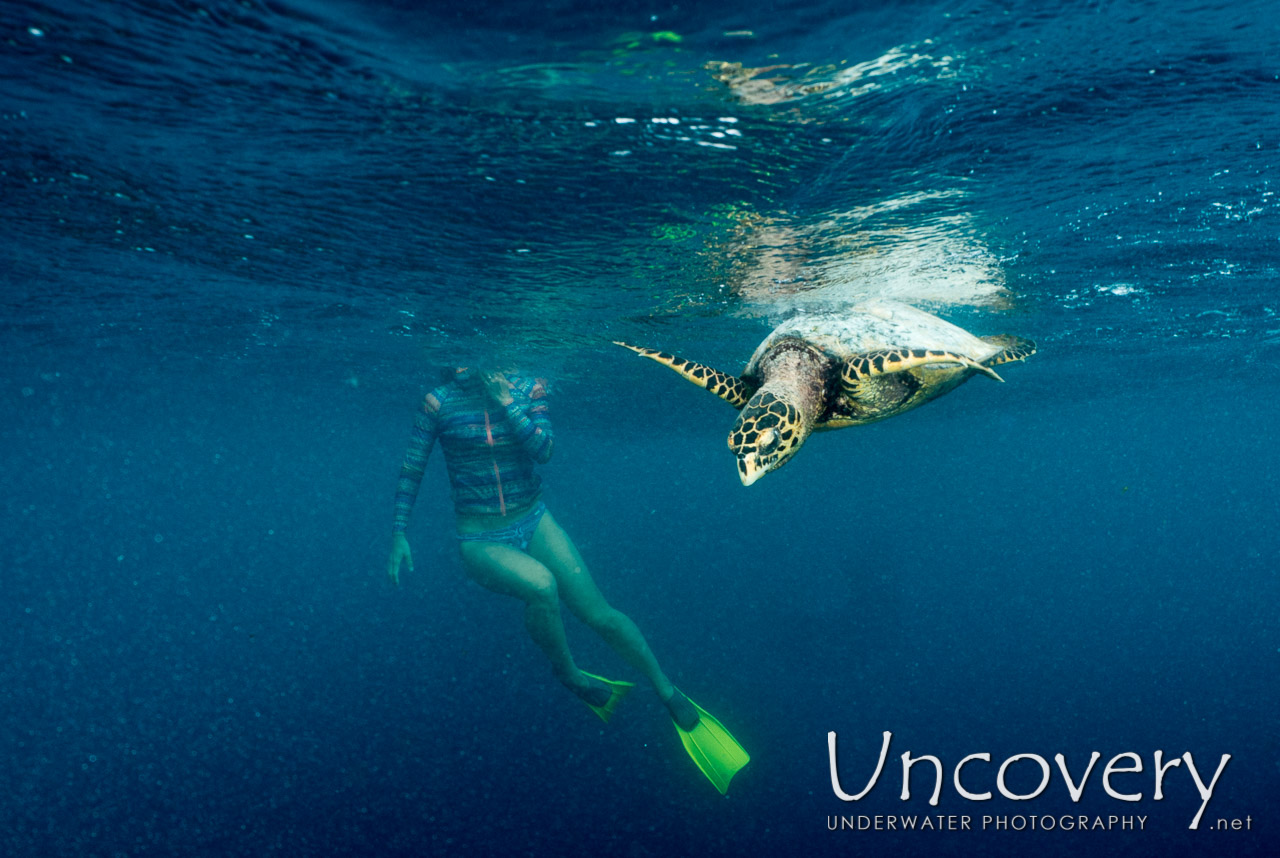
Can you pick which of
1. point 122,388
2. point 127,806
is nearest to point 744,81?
point 127,806

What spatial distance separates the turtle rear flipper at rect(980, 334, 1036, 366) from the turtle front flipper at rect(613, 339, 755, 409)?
2854mm

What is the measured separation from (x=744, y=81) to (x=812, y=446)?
38.6 m

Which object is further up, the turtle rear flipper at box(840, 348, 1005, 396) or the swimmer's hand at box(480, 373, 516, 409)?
the turtle rear flipper at box(840, 348, 1005, 396)

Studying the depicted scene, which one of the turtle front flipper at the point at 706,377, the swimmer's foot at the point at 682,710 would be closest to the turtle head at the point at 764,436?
the turtle front flipper at the point at 706,377

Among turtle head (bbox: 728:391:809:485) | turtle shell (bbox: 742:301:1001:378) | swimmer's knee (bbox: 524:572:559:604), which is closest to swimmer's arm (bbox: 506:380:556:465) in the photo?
swimmer's knee (bbox: 524:572:559:604)

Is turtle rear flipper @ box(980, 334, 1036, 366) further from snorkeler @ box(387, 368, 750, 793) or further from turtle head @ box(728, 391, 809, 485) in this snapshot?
snorkeler @ box(387, 368, 750, 793)

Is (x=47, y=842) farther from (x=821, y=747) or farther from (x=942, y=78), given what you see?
(x=942, y=78)

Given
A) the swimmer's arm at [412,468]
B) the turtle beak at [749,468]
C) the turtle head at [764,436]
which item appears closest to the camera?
the turtle beak at [749,468]

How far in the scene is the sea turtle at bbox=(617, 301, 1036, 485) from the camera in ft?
14.5

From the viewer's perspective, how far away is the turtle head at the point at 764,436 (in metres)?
4.12

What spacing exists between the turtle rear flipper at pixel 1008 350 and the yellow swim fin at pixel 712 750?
21.0 ft

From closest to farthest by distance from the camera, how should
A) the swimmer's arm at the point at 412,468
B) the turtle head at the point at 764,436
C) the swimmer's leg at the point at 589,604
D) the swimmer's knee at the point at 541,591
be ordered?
the turtle head at the point at 764,436, the swimmer's knee at the point at 541,591, the swimmer's leg at the point at 589,604, the swimmer's arm at the point at 412,468

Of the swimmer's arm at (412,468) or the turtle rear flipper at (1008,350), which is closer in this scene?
the turtle rear flipper at (1008,350)

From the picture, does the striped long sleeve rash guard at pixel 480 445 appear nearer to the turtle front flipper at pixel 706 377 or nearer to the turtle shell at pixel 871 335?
the turtle front flipper at pixel 706 377
